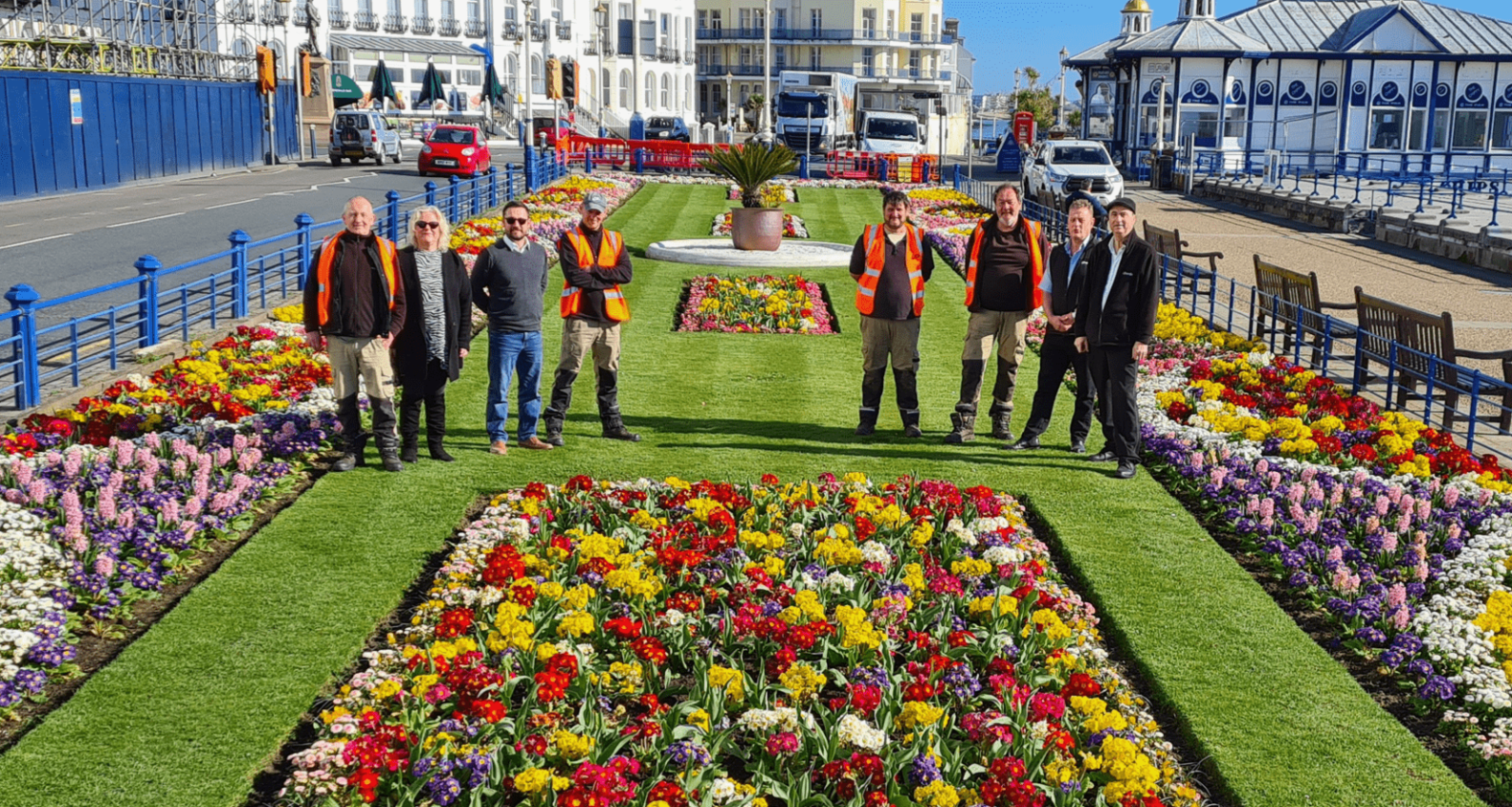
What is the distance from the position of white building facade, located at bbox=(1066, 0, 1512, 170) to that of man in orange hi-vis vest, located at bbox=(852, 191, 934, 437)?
1680 inches

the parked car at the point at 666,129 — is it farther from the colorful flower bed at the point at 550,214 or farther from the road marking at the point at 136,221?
the road marking at the point at 136,221

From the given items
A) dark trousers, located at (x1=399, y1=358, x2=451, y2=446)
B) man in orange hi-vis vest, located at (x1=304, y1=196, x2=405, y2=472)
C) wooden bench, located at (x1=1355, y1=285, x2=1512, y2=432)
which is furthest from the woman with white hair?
wooden bench, located at (x1=1355, y1=285, x2=1512, y2=432)

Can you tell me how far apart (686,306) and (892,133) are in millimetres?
32880

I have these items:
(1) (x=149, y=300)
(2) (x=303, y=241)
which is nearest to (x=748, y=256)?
(2) (x=303, y=241)

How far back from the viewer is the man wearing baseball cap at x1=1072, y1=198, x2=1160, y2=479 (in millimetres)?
9055

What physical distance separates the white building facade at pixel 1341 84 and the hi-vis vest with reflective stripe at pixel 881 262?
4281 centimetres

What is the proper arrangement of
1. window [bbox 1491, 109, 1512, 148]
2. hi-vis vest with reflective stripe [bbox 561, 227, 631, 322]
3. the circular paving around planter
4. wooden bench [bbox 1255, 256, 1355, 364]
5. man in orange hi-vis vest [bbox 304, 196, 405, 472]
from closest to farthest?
man in orange hi-vis vest [bbox 304, 196, 405, 472], hi-vis vest with reflective stripe [bbox 561, 227, 631, 322], wooden bench [bbox 1255, 256, 1355, 364], the circular paving around planter, window [bbox 1491, 109, 1512, 148]

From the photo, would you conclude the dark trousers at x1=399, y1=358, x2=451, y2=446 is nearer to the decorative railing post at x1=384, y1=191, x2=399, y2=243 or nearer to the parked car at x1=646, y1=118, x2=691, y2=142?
the decorative railing post at x1=384, y1=191, x2=399, y2=243

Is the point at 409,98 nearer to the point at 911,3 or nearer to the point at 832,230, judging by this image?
the point at 911,3

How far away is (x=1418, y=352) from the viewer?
10523 millimetres

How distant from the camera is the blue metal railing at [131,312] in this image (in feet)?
33.5

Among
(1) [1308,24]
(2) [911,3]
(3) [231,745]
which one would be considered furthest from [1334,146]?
(2) [911,3]

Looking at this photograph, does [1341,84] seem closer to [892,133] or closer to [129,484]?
[892,133]

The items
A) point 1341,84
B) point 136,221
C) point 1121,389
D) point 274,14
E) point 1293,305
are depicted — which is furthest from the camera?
point 274,14
